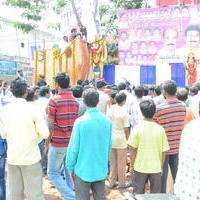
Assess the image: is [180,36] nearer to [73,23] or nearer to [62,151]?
[73,23]

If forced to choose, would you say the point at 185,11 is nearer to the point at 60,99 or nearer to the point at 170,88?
the point at 170,88

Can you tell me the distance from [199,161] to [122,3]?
63.9 ft

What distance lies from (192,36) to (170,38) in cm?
101

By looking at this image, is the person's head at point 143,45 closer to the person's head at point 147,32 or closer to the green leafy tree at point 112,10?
the person's head at point 147,32

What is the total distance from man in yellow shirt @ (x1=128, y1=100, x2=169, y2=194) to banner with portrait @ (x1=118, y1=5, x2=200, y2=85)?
10.1m

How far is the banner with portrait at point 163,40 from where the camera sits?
1316cm

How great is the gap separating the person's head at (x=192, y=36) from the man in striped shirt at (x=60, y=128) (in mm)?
11336

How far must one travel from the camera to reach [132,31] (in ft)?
49.6

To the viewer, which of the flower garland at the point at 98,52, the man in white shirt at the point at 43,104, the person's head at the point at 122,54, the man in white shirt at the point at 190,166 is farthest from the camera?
the person's head at the point at 122,54

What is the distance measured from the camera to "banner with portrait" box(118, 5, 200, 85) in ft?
43.2

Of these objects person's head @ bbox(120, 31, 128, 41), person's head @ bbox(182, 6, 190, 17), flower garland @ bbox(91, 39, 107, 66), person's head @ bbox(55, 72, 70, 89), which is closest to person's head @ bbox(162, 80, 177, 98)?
person's head @ bbox(55, 72, 70, 89)

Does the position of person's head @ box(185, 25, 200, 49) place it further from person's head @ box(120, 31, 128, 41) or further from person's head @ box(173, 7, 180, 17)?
person's head @ box(120, 31, 128, 41)

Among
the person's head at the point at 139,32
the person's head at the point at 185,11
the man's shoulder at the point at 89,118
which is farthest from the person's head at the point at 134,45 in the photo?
the man's shoulder at the point at 89,118

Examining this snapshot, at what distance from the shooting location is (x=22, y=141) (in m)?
3.07
